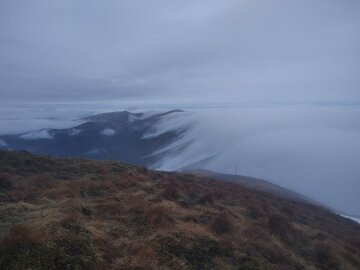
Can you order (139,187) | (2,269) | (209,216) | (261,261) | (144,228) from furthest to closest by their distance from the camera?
(139,187)
(209,216)
(144,228)
(261,261)
(2,269)

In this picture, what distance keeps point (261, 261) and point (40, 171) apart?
1997 cm

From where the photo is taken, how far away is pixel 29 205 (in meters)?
16.4

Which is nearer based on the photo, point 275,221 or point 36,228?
point 36,228

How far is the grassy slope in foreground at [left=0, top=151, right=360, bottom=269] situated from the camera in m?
11.0

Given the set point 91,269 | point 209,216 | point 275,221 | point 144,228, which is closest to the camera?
point 91,269

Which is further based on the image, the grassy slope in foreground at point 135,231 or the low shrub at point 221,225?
the low shrub at point 221,225

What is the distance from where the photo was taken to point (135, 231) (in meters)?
15.2

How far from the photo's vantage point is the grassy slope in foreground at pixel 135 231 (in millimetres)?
10961

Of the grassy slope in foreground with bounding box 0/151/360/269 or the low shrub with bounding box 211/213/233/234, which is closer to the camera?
the grassy slope in foreground with bounding box 0/151/360/269

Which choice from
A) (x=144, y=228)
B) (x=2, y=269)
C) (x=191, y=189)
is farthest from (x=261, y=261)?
(x=191, y=189)

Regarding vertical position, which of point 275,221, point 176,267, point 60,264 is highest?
point 60,264

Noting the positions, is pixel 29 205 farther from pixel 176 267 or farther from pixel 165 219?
pixel 176 267

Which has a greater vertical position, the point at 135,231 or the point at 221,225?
the point at 135,231

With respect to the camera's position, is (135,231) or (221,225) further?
(221,225)
